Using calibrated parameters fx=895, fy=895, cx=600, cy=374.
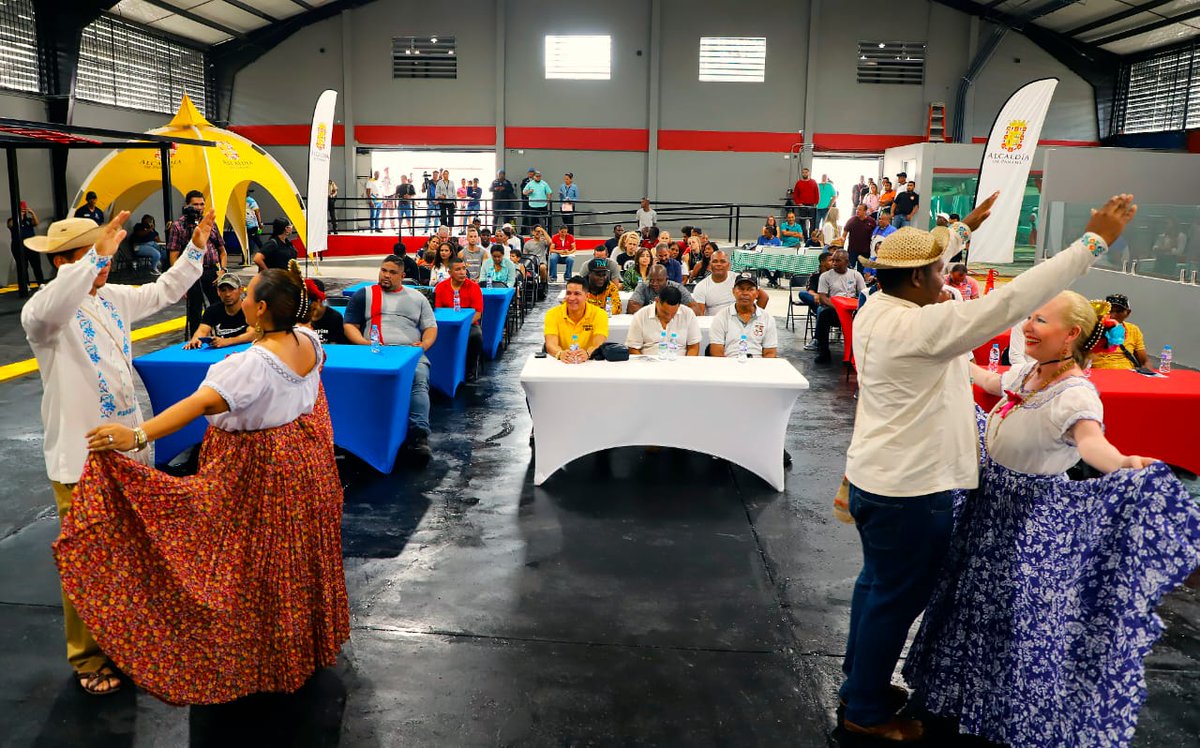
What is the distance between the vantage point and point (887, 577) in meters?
2.67

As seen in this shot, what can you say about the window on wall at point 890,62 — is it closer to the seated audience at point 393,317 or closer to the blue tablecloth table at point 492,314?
the blue tablecloth table at point 492,314

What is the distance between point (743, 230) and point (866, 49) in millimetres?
5279

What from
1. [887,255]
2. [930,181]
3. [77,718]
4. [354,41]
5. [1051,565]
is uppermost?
[354,41]

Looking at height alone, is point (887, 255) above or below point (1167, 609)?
above

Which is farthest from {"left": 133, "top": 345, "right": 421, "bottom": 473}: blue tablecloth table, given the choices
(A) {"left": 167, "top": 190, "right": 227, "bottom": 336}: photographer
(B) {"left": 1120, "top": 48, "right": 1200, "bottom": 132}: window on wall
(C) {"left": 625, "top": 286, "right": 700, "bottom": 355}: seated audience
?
(B) {"left": 1120, "top": 48, "right": 1200, "bottom": 132}: window on wall

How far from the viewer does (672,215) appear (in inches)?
880

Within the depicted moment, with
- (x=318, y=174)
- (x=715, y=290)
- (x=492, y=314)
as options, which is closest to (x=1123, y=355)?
(x=715, y=290)

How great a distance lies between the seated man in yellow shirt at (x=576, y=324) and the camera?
19.4ft


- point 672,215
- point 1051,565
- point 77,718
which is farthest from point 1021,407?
point 672,215

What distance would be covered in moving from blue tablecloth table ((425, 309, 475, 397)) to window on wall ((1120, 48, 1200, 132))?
739 inches

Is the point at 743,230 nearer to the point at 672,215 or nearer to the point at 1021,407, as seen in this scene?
the point at 672,215

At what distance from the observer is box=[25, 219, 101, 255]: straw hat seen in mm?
2936

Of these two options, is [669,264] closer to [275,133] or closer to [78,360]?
[78,360]

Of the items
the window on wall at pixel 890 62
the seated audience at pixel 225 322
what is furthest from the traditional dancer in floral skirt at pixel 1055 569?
the window on wall at pixel 890 62
